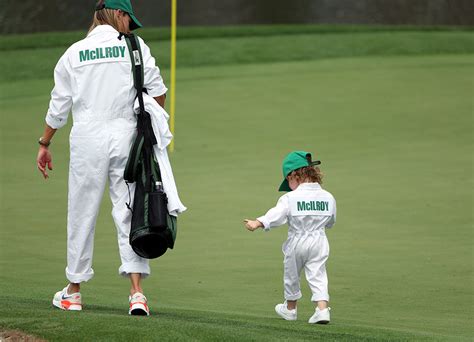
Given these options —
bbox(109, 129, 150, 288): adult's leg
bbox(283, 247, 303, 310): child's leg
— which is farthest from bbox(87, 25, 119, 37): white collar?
Result: bbox(283, 247, 303, 310): child's leg

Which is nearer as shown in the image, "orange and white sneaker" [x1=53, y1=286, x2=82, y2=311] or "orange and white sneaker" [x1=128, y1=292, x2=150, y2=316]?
"orange and white sneaker" [x1=128, y1=292, x2=150, y2=316]

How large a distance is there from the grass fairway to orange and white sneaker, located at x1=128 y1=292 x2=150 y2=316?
0.15 meters

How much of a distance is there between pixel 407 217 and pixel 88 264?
4918mm

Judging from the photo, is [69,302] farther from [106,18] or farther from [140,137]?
[106,18]

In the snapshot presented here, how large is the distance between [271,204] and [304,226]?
4801 mm

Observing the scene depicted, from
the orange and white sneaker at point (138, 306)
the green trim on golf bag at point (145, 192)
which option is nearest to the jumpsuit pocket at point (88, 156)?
the green trim on golf bag at point (145, 192)

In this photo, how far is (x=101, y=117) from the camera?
22.7 feet

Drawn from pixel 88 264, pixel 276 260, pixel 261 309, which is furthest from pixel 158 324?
pixel 276 260

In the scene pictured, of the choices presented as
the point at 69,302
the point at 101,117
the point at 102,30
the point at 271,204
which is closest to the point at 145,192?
the point at 101,117

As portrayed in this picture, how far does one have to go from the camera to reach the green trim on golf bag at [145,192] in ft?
22.4

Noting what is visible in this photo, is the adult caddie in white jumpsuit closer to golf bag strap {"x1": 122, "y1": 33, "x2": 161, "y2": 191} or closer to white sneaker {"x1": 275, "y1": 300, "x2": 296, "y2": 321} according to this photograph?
golf bag strap {"x1": 122, "y1": 33, "x2": 161, "y2": 191}

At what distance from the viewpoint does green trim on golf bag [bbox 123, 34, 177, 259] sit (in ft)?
22.4

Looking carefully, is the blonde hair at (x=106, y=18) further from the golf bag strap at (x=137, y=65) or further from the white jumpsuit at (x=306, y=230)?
the white jumpsuit at (x=306, y=230)

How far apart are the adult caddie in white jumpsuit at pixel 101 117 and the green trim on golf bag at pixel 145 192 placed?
0.19 ft
